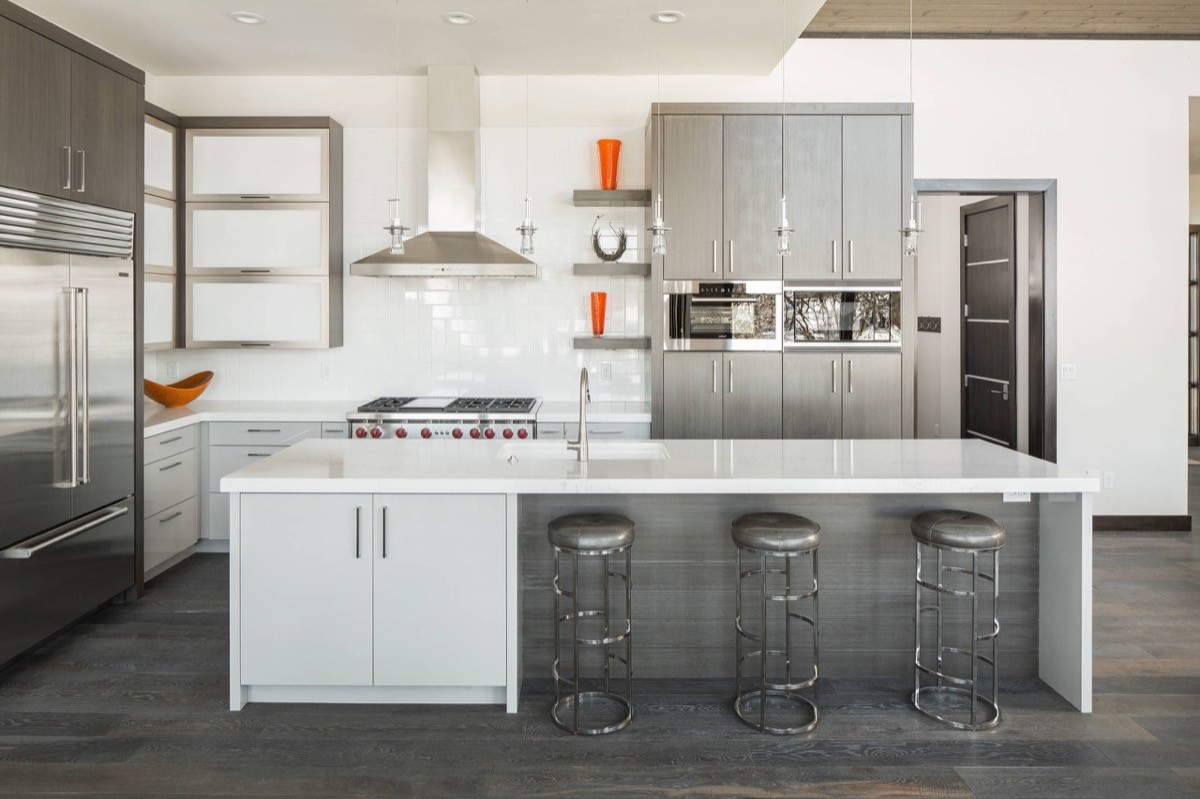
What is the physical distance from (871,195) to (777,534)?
3.04 m

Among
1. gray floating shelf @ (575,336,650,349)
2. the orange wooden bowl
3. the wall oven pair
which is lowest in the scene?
the orange wooden bowl

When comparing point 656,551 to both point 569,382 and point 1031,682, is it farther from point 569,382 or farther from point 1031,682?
point 569,382

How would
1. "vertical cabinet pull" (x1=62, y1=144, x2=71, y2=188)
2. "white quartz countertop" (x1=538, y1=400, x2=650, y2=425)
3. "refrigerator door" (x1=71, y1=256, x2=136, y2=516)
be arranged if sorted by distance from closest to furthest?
"vertical cabinet pull" (x1=62, y1=144, x2=71, y2=188)
"refrigerator door" (x1=71, y1=256, x2=136, y2=516)
"white quartz countertop" (x1=538, y1=400, x2=650, y2=425)

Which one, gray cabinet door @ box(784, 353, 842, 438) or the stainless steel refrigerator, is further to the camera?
gray cabinet door @ box(784, 353, 842, 438)

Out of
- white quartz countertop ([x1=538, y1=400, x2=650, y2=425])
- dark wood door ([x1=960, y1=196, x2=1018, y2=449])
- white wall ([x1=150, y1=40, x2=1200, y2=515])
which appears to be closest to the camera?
white quartz countertop ([x1=538, y1=400, x2=650, y2=425])

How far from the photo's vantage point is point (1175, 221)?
19.4 feet

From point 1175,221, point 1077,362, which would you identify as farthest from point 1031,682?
point 1175,221

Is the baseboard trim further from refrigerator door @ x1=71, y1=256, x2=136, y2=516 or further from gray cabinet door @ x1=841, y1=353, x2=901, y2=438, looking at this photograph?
refrigerator door @ x1=71, y1=256, x2=136, y2=516

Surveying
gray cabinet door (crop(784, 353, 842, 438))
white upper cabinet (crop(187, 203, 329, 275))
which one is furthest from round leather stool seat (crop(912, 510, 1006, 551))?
white upper cabinet (crop(187, 203, 329, 275))

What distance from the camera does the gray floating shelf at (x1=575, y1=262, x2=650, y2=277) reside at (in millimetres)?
5625

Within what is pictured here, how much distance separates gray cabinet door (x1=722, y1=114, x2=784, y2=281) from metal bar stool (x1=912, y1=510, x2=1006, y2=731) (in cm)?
240

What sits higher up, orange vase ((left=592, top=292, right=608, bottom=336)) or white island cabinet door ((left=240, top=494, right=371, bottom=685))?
orange vase ((left=592, top=292, right=608, bottom=336))

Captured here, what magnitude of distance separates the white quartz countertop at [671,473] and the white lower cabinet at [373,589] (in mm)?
77

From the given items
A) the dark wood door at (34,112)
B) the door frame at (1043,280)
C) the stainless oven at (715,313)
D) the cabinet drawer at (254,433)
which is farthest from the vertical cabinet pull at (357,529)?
the door frame at (1043,280)
